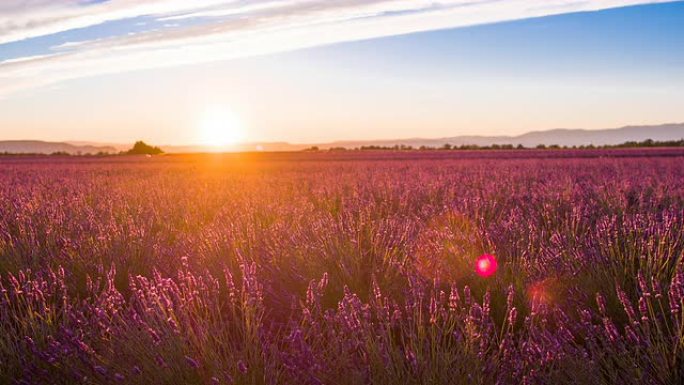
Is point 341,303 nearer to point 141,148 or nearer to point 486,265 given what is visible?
point 486,265

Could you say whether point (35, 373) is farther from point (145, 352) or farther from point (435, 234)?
point (435, 234)

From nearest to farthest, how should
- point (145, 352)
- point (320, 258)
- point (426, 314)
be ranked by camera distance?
point (145, 352) → point (426, 314) → point (320, 258)

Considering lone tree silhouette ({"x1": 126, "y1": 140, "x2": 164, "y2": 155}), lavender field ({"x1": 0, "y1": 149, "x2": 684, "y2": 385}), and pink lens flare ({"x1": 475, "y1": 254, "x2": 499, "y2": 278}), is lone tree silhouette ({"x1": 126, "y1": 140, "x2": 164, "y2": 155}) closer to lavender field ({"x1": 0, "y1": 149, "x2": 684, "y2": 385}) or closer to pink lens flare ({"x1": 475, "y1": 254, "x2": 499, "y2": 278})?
lavender field ({"x1": 0, "y1": 149, "x2": 684, "y2": 385})

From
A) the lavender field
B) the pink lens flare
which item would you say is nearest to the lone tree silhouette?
the lavender field

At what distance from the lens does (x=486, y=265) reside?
4039 millimetres

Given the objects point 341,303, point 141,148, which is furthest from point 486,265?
point 141,148

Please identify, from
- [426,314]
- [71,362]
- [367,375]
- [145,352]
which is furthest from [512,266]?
[71,362]

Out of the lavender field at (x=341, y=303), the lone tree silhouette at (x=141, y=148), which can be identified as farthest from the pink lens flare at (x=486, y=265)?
the lone tree silhouette at (x=141, y=148)

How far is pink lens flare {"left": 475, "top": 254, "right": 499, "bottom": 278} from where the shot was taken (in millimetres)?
3943

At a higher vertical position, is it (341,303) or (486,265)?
(341,303)

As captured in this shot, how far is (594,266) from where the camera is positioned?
379 cm

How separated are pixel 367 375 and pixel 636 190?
772 cm

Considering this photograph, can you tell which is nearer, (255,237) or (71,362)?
(71,362)

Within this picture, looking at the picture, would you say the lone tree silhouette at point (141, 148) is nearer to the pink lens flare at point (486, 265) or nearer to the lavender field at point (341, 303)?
the lavender field at point (341, 303)
